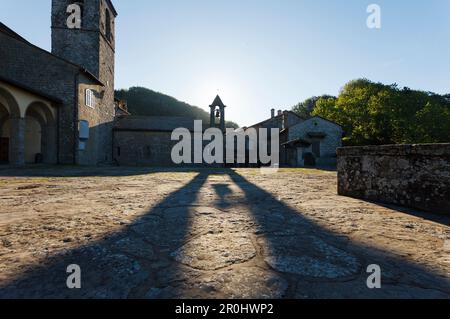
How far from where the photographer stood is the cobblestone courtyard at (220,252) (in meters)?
1.26

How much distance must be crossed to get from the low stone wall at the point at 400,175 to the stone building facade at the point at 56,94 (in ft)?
48.2

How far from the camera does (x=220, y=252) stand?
1734 mm

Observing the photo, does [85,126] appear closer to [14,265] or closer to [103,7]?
[103,7]

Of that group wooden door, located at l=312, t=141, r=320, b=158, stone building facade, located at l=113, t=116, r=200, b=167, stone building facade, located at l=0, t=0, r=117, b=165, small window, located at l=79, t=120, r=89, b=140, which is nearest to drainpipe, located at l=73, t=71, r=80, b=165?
stone building facade, located at l=0, t=0, r=117, b=165

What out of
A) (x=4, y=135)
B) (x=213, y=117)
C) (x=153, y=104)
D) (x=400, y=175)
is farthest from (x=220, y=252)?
(x=153, y=104)

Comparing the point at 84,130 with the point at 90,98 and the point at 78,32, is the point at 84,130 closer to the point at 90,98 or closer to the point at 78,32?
the point at 90,98

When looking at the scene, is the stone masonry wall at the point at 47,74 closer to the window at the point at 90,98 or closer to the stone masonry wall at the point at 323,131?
the window at the point at 90,98

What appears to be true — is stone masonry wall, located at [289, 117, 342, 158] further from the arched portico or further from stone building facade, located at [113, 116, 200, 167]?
the arched portico

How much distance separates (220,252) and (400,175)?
3.17 metres

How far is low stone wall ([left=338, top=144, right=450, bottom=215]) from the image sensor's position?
299cm

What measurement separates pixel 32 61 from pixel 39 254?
19.8m

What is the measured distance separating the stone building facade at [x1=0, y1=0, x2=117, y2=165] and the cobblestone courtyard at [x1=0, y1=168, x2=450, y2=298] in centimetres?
1310
